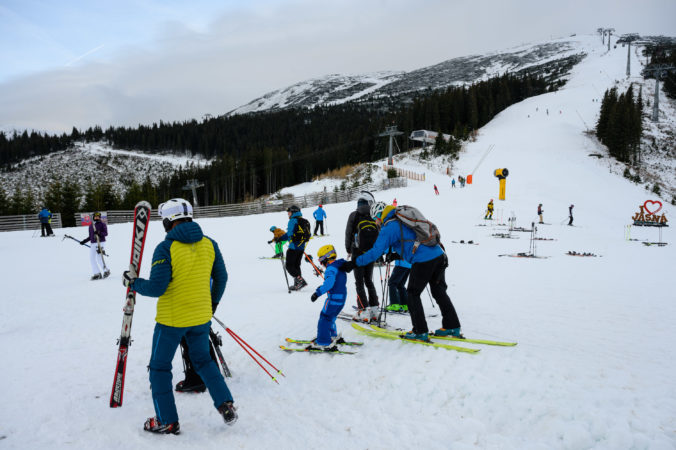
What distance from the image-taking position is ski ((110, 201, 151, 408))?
3589 millimetres

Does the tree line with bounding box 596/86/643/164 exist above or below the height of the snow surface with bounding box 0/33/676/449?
above

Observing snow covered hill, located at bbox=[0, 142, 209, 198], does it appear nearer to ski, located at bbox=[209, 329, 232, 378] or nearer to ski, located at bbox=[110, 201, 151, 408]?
ski, located at bbox=[209, 329, 232, 378]

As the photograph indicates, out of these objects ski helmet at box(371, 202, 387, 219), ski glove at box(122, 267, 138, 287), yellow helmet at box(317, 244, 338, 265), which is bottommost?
yellow helmet at box(317, 244, 338, 265)

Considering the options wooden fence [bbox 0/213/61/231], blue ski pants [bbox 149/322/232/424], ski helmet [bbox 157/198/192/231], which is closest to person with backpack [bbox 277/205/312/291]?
ski helmet [bbox 157/198/192/231]

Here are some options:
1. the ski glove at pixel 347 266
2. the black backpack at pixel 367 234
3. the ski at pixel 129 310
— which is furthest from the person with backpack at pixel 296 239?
the ski at pixel 129 310

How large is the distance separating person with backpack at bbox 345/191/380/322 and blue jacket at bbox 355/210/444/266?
1.32m

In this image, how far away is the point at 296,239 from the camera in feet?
29.6

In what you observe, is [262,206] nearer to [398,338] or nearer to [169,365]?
[398,338]

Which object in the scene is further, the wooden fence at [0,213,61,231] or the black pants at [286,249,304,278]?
the wooden fence at [0,213,61,231]

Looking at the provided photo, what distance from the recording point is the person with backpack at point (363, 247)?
638 centimetres

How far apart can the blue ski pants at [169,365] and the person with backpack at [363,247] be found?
10.9 ft

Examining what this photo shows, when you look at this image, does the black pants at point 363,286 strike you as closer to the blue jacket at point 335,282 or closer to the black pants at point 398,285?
the black pants at point 398,285

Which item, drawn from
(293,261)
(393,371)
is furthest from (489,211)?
(393,371)

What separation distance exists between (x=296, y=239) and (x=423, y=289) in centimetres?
465
